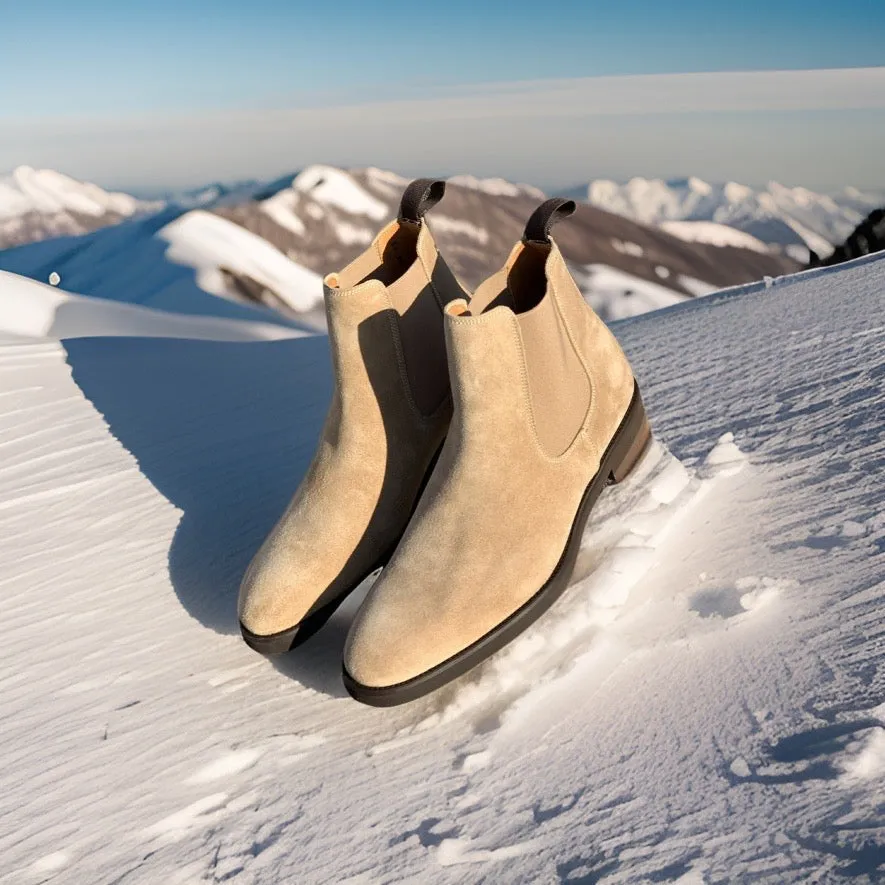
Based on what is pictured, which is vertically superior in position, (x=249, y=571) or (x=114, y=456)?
(x=249, y=571)

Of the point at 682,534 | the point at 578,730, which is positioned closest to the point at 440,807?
the point at 578,730

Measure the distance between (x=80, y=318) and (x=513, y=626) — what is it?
5585mm

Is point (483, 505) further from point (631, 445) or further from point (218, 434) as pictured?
point (218, 434)

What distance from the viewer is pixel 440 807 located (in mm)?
1187

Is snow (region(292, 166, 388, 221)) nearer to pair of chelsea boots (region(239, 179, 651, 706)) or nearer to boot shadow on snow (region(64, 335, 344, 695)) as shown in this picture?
boot shadow on snow (region(64, 335, 344, 695))

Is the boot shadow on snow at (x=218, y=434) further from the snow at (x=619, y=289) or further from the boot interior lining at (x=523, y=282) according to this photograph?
the snow at (x=619, y=289)

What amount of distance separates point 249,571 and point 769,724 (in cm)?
86

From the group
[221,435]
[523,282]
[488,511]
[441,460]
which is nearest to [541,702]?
[488,511]

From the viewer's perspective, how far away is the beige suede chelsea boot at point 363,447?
5.10 feet

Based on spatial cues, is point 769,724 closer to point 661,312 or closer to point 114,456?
point 114,456

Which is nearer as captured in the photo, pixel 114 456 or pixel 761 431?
pixel 761 431

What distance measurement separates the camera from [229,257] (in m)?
20.2

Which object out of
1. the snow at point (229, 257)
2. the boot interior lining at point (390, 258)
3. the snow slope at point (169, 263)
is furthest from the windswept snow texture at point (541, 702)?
the snow at point (229, 257)

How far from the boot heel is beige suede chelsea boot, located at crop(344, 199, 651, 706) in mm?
169
